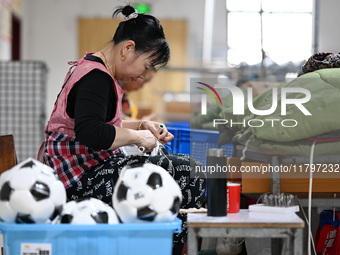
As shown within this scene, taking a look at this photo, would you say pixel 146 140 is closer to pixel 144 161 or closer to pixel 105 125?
pixel 144 161

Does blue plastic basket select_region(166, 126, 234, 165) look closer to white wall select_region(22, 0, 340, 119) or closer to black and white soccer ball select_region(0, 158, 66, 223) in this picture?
black and white soccer ball select_region(0, 158, 66, 223)

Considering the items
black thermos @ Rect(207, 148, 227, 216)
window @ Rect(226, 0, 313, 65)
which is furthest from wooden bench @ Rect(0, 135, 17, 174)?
window @ Rect(226, 0, 313, 65)

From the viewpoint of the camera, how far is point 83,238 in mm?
1562

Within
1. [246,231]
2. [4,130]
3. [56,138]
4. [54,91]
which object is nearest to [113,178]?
[56,138]

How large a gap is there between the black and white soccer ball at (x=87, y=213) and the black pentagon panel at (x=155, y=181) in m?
0.16

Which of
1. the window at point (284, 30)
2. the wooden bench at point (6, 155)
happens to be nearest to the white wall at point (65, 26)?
the window at point (284, 30)

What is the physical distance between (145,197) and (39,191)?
1.03 ft

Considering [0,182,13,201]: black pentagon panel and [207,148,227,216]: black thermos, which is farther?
[207,148,227,216]: black thermos

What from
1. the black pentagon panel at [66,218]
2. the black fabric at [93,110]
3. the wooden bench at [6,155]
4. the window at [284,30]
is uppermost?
the window at [284,30]

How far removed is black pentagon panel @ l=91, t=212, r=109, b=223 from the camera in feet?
5.28

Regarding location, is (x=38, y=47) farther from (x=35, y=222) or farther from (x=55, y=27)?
(x=35, y=222)

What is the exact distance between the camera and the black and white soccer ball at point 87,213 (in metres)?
1.60

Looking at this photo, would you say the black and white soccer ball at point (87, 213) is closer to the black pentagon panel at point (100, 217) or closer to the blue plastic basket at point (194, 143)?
the black pentagon panel at point (100, 217)

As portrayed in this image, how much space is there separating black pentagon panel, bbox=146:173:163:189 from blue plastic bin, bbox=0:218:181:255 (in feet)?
0.39
